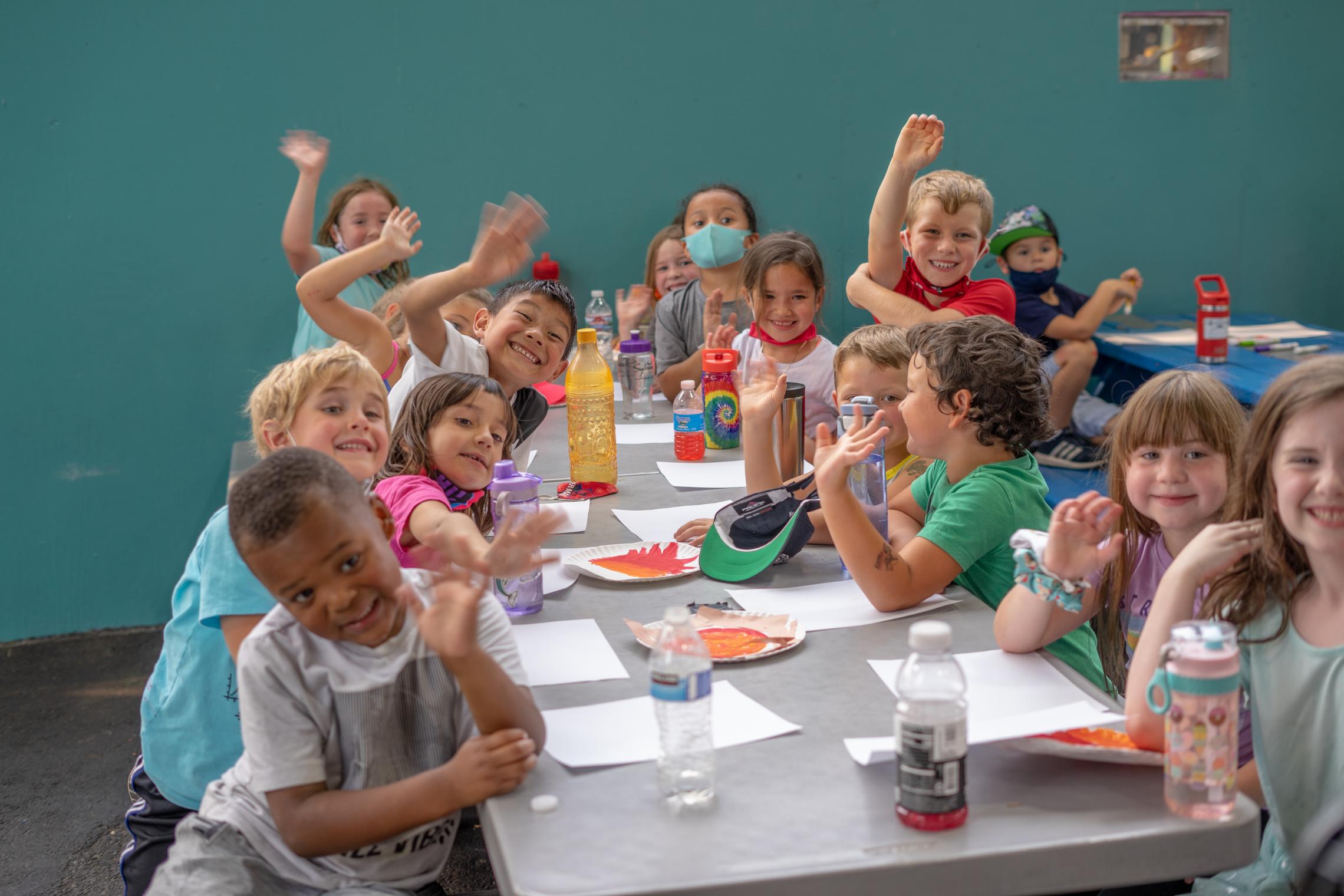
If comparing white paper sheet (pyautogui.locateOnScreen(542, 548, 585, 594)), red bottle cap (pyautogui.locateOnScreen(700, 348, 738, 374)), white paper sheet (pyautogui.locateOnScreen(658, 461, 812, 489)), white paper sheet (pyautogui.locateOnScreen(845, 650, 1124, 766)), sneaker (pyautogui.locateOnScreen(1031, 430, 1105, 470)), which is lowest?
sneaker (pyautogui.locateOnScreen(1031, 430, 1105, 470))

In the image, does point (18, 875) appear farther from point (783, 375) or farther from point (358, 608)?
point (783, 375)

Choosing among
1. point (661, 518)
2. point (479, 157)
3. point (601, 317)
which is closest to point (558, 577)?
point (661, 518)

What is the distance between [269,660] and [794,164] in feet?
12.4

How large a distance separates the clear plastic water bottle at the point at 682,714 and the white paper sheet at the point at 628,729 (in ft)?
0.26

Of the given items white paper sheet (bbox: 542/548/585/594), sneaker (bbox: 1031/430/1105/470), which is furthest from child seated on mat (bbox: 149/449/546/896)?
sneaker (bbox: 1031/430/1105/470)

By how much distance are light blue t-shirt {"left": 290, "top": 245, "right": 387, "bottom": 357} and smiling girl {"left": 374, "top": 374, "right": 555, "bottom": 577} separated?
6.25ft

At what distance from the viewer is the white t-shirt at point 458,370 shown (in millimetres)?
2572

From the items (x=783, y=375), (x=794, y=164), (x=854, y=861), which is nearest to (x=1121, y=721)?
(x=854, y=861)

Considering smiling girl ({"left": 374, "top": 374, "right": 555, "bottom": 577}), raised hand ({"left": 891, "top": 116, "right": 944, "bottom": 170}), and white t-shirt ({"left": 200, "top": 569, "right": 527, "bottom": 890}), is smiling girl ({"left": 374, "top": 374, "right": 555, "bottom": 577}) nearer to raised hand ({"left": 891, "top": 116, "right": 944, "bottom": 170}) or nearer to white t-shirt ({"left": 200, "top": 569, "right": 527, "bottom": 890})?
white t-shirt ({"left": 200, "top": 569, "right": 527, "bottom": 890})

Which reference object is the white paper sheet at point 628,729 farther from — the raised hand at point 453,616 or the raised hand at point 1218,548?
the raised hand at point 1218,548

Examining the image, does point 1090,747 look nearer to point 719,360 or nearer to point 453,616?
point 453,616

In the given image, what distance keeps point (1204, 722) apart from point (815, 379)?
193 centimetres

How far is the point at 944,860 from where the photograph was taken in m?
1.05

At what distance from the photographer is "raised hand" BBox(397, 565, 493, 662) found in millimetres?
1195
